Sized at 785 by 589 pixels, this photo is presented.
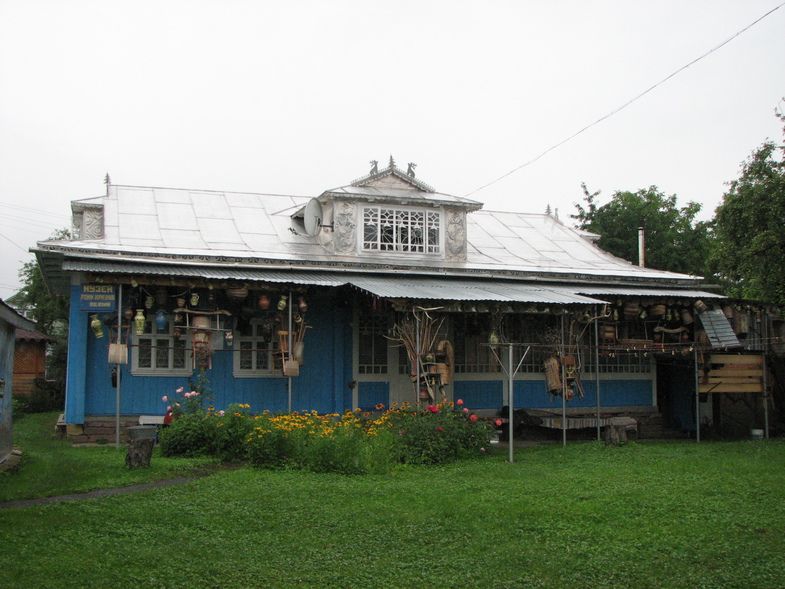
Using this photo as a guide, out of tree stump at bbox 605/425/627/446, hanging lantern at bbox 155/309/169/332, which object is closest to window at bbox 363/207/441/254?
hanging lantern at bbox 155/309/169/332

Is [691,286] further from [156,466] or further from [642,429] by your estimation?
[156,466]

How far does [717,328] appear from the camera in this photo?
18.1m

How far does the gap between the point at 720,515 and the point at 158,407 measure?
10.8 meters

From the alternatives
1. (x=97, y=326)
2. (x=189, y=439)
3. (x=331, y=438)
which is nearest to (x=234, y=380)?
(x=97, y=326)

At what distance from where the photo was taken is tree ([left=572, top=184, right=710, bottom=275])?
101ft

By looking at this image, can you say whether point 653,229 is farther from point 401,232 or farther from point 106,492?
point 106,492

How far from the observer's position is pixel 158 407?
52.4 feet

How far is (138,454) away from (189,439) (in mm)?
1464

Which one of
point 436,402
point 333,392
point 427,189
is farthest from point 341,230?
point 436,402

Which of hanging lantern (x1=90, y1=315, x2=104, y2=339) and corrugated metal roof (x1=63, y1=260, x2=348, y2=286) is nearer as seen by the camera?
corrugated metal roof (x1=63, y1=260, x2=348, y2=286)

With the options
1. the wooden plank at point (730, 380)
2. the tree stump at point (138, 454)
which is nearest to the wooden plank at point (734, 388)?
the wooden plank at point (730, 380)

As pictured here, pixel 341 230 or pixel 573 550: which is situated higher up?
pixel 341 230

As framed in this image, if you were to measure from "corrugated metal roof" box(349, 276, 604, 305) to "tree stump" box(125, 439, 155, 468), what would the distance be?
4.71 metres

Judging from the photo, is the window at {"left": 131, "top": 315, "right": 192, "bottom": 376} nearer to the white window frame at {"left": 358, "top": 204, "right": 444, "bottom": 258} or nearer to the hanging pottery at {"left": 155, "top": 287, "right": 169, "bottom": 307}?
the hanging pottery at {"left": 155, "top": 287, "right": 169, "bottom": 307}
